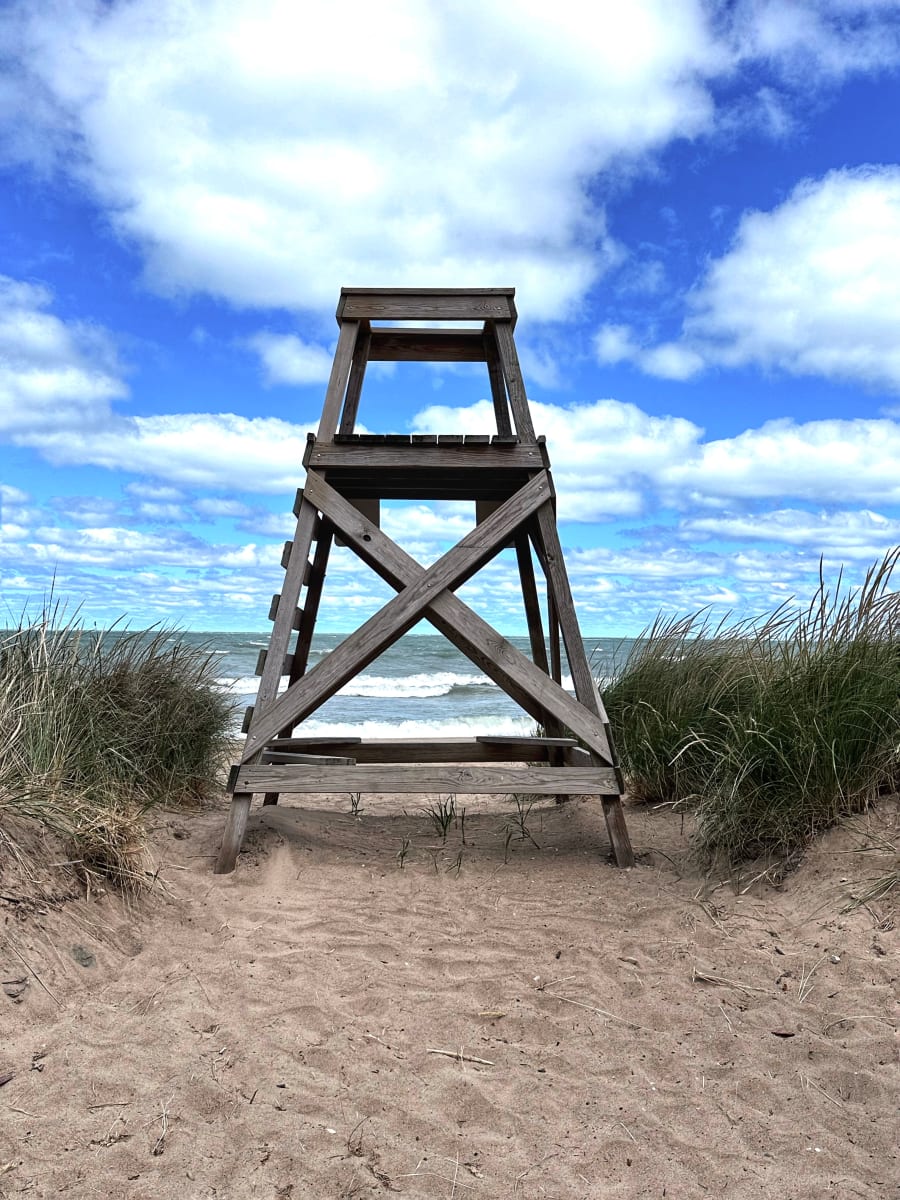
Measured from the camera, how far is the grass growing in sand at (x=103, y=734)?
4344 mm

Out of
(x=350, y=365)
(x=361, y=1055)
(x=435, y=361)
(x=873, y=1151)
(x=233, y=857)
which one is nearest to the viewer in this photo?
(x=873, y=1151)

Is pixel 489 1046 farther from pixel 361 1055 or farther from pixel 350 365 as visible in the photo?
pixel 350 365

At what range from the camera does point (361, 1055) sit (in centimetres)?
326

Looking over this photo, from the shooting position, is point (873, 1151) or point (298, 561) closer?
point (873, 1151)

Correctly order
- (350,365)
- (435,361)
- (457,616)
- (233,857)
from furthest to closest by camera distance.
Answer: (435,361), (350,365), (457,616), (233,857)

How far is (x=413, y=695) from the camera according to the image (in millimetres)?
22500

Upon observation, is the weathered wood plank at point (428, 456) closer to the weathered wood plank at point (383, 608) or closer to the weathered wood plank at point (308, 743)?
the weathered wood plank at point (383, 608)

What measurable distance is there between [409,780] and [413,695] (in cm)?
1721

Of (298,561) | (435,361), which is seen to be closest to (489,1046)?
(298,561)

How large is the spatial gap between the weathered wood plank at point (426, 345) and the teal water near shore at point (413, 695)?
280 centimetres

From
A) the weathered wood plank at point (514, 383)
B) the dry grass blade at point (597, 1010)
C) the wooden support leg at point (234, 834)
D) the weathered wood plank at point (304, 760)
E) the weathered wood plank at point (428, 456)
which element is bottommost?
the dry grass blade at point (597, 1010)

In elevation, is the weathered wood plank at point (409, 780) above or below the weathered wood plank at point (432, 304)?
below

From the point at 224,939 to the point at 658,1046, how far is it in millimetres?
2026

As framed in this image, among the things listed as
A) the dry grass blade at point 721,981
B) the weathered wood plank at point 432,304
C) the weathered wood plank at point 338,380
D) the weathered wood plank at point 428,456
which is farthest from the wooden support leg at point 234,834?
the weathered wood plank at point 432,304
